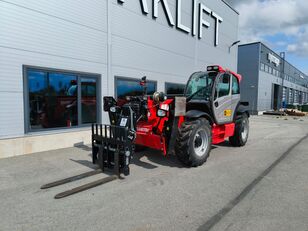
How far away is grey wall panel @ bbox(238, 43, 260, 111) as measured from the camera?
2684cm

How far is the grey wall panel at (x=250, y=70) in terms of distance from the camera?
26.8m

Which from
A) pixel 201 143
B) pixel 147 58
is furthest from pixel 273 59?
pixel 201 143

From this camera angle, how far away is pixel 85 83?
27.2 ft

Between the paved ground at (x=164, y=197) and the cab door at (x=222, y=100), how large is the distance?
130 centimetres

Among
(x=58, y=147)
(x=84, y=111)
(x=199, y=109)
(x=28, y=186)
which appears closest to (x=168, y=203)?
(x=28, y=186)

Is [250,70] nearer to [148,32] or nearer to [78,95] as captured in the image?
[148,32]

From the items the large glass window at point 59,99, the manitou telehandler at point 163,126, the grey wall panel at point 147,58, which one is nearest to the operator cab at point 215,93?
the manitou telehandler at point 163,126

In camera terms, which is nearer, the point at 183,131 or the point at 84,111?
the point at 183,131

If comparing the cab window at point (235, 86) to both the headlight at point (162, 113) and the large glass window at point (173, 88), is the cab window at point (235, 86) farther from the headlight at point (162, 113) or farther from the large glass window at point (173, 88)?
the large glass window at point (173, 88)

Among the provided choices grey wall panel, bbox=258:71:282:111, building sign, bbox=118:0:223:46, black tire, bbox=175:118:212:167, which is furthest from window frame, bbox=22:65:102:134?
grey wall panel, bbox=258:71:282:111

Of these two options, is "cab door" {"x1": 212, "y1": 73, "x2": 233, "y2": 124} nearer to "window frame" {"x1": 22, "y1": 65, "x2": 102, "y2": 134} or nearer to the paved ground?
the paved ground

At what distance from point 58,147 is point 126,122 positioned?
3592 mm

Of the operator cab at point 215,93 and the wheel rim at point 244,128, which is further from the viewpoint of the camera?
the wheel rim at point 244,128

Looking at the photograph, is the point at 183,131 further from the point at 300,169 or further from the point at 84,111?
the point at 84,111
